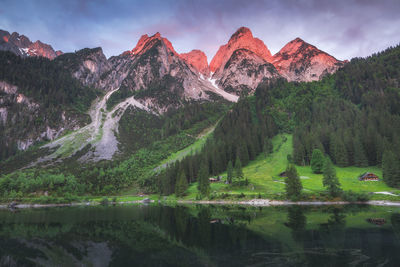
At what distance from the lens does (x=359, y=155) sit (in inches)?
3917

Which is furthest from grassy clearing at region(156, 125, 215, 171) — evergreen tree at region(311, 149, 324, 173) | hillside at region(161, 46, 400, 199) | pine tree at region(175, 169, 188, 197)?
evergreen tree at region(311, 149, 324, 173)

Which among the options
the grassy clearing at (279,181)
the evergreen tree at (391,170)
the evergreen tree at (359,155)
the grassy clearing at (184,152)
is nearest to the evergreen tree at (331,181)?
the grassy clearing at (279,181)

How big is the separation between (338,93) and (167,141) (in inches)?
6102

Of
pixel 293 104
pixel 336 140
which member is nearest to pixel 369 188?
pixel 336 140

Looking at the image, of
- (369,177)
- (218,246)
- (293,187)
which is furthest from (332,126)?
(218,246)

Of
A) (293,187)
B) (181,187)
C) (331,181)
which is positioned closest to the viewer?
(331,181)

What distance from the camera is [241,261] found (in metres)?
19.0

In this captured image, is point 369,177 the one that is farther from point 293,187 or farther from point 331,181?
point 293,187

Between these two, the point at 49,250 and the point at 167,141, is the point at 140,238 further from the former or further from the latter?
the point at 167,141

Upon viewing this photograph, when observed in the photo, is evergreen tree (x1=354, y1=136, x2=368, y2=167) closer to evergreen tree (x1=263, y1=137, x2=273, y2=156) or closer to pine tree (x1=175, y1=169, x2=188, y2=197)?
evergreen tree (x1=263, y1=137, x2=273, y2=156)

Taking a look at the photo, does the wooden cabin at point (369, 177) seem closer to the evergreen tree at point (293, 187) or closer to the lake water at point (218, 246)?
the evergreen tree at point (293, 187)

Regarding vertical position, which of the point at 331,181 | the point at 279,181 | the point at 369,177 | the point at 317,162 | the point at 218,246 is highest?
the point at 317,162

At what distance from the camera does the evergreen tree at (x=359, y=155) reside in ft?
322

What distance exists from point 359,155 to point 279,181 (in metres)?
40.9
